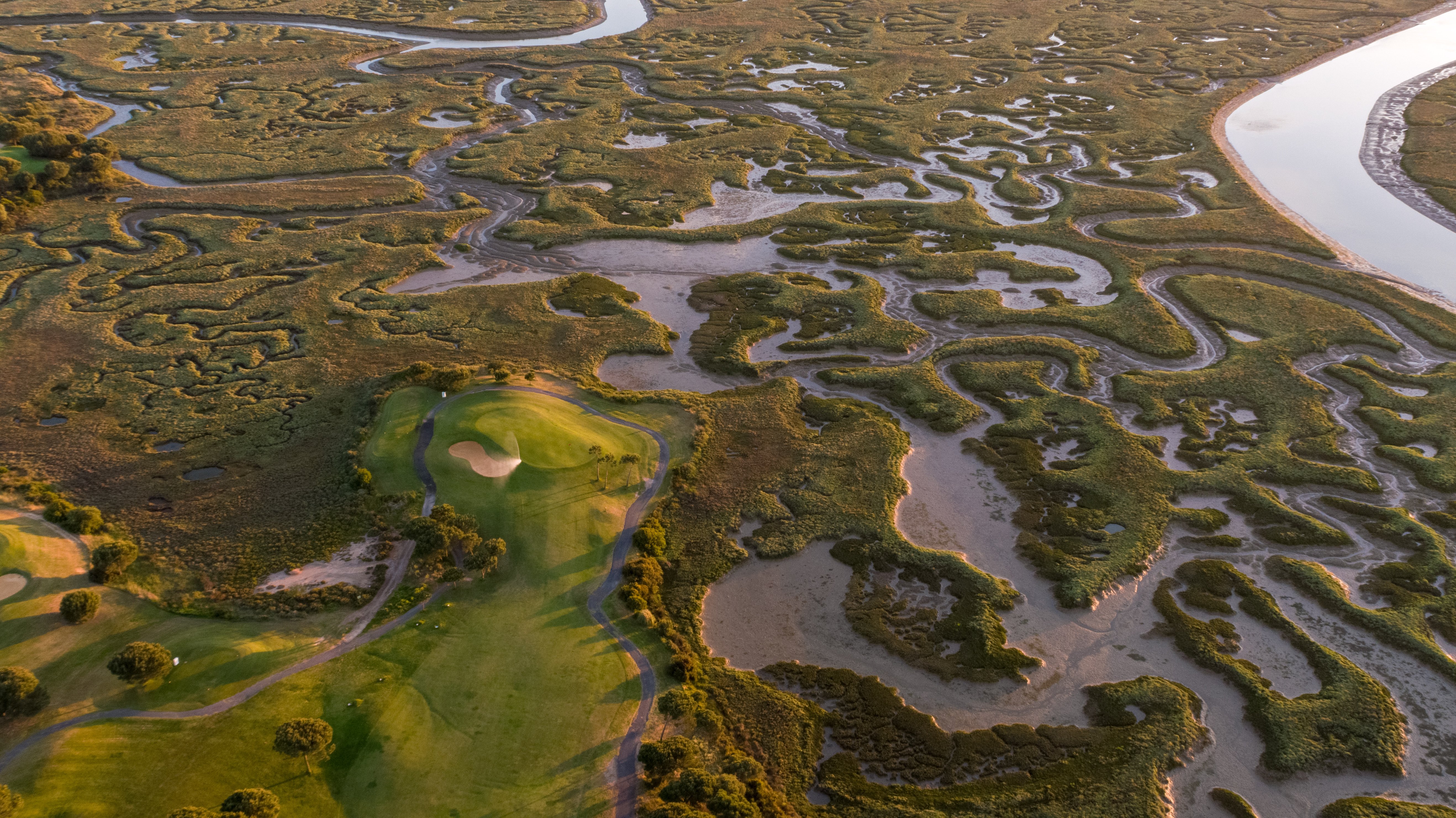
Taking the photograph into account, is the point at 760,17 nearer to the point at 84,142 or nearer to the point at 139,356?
the point at 84,142

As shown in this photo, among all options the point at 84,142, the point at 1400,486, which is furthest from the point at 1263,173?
the point at 84,142

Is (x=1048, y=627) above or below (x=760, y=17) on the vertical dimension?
below

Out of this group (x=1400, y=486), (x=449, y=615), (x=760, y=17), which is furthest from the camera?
(x=760, y=17)

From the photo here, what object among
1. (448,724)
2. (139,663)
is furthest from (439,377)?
(448,724)

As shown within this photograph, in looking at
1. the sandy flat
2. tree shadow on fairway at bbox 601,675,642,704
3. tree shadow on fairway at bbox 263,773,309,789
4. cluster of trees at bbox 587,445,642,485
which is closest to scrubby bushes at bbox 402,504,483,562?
the sandy flat

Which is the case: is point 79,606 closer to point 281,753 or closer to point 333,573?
point 333,573

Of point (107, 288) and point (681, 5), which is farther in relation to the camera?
point (681, 5)
